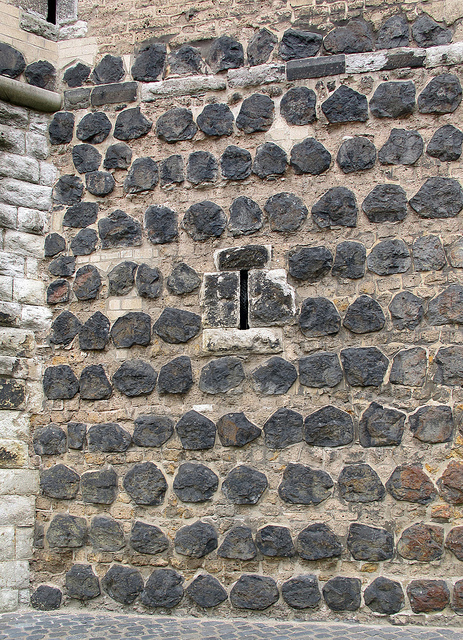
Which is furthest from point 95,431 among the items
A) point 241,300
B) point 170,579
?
point 241,300

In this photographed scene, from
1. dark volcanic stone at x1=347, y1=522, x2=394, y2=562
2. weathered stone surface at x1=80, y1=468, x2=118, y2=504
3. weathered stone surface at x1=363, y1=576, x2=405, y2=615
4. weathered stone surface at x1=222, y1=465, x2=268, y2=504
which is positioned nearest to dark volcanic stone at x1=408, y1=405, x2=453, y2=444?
dark volcanic stone at x1=347, y1=522, x2=394, y2=562

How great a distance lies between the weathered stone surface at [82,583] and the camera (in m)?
4.18

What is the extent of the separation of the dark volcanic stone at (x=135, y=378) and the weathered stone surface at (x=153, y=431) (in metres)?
0.20

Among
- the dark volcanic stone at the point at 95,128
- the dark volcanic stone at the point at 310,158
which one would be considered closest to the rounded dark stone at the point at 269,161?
the dark volcanic stone at the point at 310,158

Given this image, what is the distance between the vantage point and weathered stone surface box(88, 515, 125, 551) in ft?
13.7

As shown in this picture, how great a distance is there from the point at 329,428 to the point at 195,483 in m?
0.95

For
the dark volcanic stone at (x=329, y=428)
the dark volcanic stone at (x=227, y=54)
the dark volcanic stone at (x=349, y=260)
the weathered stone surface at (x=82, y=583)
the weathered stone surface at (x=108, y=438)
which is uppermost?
the dark volcanic stone at (x=227, y=54)

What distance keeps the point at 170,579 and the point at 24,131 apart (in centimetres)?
343

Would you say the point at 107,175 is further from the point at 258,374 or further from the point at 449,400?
the point at 449,400

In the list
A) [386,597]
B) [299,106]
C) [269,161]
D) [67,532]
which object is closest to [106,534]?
[67,532]

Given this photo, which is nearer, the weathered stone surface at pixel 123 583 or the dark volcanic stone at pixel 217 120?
the weathered stone surface at pixel 123 583

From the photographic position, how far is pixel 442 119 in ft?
13.7

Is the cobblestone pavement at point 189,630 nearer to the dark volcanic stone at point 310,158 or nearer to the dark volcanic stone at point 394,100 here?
the dark volcanic stone at point 310,158

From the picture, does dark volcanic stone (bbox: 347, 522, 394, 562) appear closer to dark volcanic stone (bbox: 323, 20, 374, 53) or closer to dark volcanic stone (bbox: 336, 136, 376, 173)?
dark volcanic stone (bbox: 336, 136, 376, 173)
